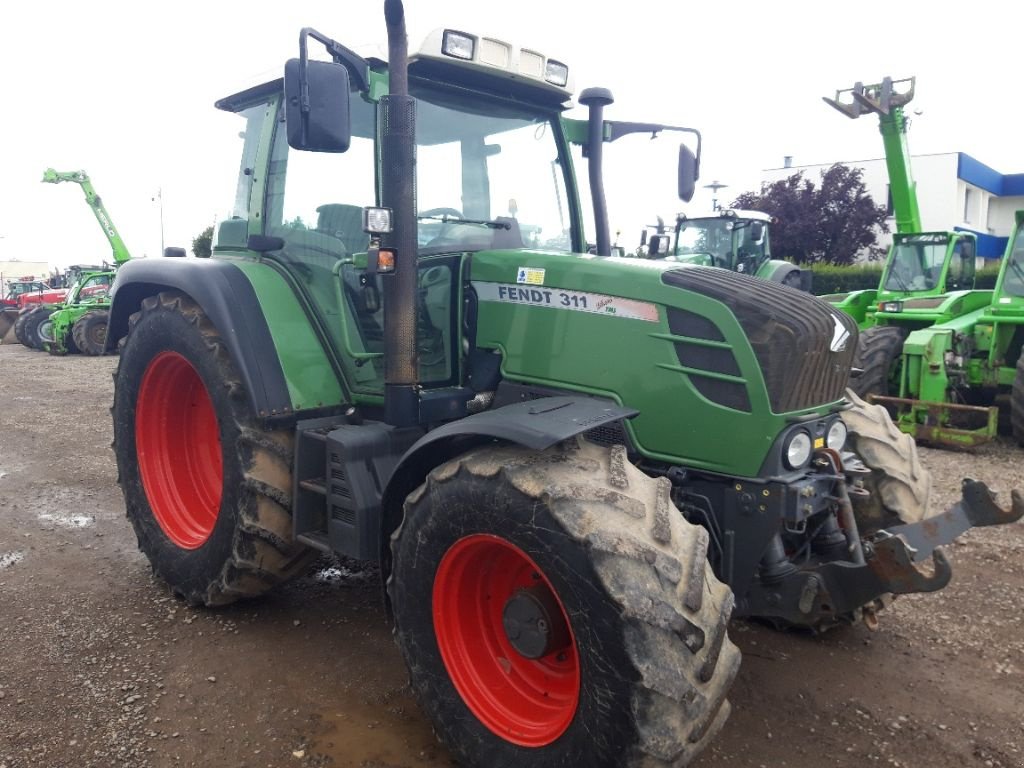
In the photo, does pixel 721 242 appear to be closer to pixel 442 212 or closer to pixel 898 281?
pixel 898 281

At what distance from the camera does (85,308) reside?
19.7 metres

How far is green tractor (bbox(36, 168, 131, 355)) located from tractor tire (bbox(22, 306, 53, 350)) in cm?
5

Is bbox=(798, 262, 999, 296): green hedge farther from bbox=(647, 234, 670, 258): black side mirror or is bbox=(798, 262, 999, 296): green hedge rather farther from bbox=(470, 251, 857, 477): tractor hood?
bbox=(470, 251, 857, 477): tractor hood

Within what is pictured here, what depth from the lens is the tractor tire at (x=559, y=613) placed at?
7.48 feet

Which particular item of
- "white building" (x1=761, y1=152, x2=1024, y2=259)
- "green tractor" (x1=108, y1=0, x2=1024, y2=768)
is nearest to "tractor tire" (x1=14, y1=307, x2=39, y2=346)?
"green tractor" (x1=108, y1=0, x2=1024, y2=768)

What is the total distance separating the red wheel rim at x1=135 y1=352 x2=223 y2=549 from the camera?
14.4ft

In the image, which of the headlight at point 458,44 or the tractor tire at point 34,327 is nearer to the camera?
the headlight at point 458,44

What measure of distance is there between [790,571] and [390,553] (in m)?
1.46

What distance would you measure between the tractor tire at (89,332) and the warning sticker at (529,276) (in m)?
18.1

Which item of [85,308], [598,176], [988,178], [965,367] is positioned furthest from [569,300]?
[988,178]

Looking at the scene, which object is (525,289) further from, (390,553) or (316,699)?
(316,699)

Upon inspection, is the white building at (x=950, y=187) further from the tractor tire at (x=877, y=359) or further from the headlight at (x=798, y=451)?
the headlight at (x=798, y=451)

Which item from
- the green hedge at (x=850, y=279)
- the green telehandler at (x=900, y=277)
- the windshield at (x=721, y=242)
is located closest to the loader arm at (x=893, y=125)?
the green telehandler at (x=900, y=277)

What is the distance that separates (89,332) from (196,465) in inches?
650
